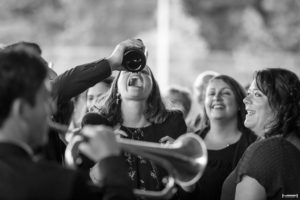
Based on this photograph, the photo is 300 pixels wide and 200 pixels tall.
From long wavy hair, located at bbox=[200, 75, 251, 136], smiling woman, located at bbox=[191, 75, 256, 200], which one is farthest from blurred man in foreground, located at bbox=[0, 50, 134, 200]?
long wavy hair, located at bbox=[200, 75, 251, 136]

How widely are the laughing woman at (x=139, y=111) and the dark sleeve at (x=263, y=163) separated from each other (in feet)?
2.45

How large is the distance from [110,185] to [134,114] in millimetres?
2024

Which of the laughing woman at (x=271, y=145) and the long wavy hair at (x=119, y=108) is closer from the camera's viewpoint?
the laughing woman at (x=271, y=145)

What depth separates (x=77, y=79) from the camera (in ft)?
11.4

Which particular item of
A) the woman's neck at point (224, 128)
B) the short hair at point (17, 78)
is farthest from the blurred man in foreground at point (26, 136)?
the woman's neck at point (224, 128)

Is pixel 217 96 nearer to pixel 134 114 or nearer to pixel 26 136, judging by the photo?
pixel 134 114

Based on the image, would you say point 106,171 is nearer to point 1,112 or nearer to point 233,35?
point 1,112

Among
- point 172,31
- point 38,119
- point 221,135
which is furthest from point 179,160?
point 172,31

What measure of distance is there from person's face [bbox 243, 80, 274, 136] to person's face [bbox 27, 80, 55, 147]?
1.85 m

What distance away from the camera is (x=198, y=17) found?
42.9ft

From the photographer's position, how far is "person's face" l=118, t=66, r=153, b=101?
13.4ft

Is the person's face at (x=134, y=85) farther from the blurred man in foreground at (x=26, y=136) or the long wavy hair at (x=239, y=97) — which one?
the blurred man in foreground at (x=26, y=136)

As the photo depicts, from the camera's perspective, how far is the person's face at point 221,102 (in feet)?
16.0

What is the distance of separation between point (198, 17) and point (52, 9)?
3.20 metres
